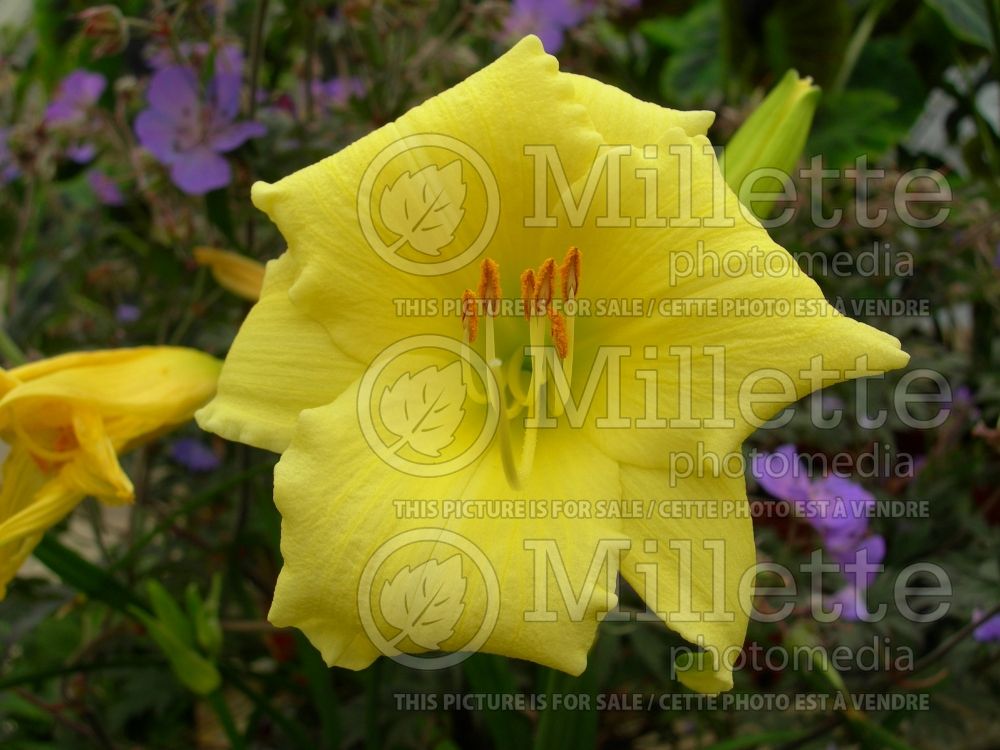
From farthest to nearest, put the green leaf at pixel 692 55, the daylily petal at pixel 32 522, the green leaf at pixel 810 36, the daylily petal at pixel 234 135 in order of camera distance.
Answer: the green leaf at pixel 692 55, the green leaf at pixel 810 36, the daylily petal at pixel 234 135, the daylily petal at pixel 32 522

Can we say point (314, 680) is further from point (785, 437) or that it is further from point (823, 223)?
point (823, 223)

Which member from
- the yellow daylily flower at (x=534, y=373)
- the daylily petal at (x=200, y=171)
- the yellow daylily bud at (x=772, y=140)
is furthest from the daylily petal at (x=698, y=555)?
the daylily petal at (x=200, y=171)

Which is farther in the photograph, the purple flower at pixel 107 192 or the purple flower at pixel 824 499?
the purple flower at pixel 107 192

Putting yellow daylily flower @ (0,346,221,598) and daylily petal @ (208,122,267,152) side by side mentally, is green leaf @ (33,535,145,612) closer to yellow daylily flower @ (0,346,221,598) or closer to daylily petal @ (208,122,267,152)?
yellow daylily flower @ (0,346,221,598)

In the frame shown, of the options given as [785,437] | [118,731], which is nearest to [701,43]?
[785,437]

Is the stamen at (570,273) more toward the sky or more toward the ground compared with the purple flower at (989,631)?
more toward the sky

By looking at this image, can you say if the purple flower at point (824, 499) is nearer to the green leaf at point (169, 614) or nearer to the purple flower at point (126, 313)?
the green leaf at point (169, 614)
